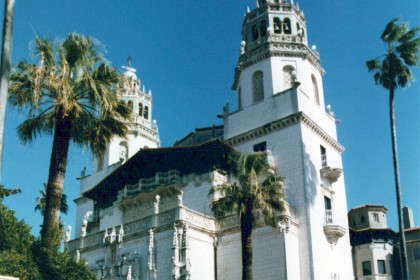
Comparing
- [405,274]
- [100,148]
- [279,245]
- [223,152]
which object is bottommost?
[405,274]

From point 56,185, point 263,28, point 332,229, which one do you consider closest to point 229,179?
point 332,229

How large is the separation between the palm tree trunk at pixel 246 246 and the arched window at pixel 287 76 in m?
15.8

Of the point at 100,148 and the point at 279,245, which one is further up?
the point at 100,148

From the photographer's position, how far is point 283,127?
3494cm

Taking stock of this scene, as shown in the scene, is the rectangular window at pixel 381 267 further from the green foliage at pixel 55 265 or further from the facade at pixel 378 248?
the green foliage at pixel 55 265

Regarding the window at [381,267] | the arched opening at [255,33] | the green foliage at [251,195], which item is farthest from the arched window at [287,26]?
the window at [381,267]

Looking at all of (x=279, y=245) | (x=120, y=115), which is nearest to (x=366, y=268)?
(x=279, y=245)

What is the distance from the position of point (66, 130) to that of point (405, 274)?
1697cm

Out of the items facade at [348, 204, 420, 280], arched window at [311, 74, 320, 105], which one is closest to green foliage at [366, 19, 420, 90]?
arched window at [311, 74, 320, 105]

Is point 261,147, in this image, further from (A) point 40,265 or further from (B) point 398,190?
(A) point 40,265

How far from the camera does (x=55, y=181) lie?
16.8m

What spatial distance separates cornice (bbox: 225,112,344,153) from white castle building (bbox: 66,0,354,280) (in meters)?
0.07

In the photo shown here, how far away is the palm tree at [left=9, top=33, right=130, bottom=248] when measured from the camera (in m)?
17.0

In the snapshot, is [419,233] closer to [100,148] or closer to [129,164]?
[129,164]
